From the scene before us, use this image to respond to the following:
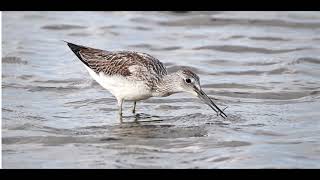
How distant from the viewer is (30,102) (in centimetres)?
1069

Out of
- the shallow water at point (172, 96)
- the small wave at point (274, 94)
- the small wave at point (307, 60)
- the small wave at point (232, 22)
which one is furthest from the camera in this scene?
the small wave at point (232, 22)

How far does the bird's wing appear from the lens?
10.1 meters

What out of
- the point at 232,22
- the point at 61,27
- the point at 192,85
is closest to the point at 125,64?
the point at 192,85

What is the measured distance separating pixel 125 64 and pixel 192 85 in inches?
37.2

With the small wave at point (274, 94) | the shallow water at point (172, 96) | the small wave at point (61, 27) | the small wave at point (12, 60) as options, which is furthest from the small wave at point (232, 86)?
the small wave at point (61, 27)

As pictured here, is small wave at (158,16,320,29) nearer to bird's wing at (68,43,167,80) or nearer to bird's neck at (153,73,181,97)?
bird's wing at (68,43,167,80)

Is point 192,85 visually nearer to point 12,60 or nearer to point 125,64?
point 125,64

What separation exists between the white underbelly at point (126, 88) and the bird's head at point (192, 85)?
1.48 ft

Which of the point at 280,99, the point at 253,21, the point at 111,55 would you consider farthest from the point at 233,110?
the point at 253,21

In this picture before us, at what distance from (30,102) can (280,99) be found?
11.5 ft

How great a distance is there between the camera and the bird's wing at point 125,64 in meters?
10.1

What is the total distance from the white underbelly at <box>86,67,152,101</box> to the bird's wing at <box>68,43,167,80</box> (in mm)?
73

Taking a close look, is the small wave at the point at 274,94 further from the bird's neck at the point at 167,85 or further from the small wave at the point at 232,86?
the bird's neck at the point at 167,85

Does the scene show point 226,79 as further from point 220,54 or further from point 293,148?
point 293,148
